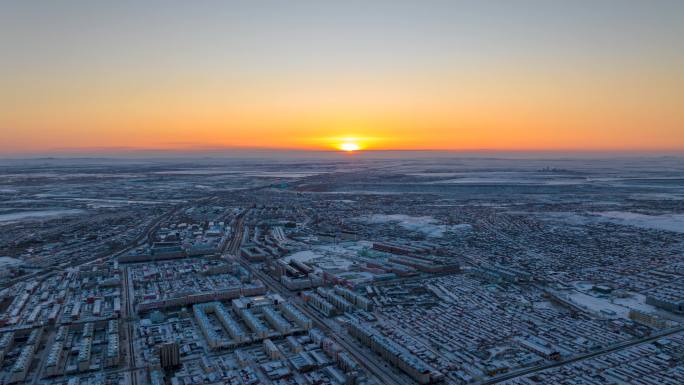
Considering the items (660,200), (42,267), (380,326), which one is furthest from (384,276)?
(660,200)

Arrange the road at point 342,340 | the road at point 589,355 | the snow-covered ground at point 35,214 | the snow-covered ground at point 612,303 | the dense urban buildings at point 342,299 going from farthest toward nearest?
1. the snow-covered ground at point 35,214
2. the snow-covered ground at point 612,303
3. the dense urban buildings at point 342,299
4. the road at point 342,340
5. the road at point 589,355

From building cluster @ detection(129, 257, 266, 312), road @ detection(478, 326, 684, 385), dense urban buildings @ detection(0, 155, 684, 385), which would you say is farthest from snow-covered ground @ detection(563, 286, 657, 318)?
building cluster @ detection(129, 257, 266, 312)

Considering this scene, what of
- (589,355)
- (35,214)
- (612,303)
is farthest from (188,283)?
(35,214)

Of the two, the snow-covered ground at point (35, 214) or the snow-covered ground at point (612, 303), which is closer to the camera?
the snow-covered ground at point (612, 303)

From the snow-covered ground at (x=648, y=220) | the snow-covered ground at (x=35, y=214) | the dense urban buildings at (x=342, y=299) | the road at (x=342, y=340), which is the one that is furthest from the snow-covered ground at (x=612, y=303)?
the snow-covered ground at (x=35, y=214)

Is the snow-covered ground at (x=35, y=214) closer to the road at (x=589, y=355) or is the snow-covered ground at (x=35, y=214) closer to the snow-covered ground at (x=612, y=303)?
A: the road at (x=589, y=355)

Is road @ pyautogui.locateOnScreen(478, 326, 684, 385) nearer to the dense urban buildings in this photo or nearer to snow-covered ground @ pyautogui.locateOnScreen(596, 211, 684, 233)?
the dense urban buildings

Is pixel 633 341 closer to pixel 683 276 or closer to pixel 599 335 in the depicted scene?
pixel 599 335

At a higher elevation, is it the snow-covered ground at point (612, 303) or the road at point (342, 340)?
the snow-covered ground at point (612, 303)

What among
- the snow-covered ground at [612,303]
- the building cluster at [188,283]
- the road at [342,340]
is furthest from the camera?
the building cluster at [188,283]

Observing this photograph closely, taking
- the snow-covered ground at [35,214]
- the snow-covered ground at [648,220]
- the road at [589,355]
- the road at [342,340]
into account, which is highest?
the snow-covered ground at [648,220]
